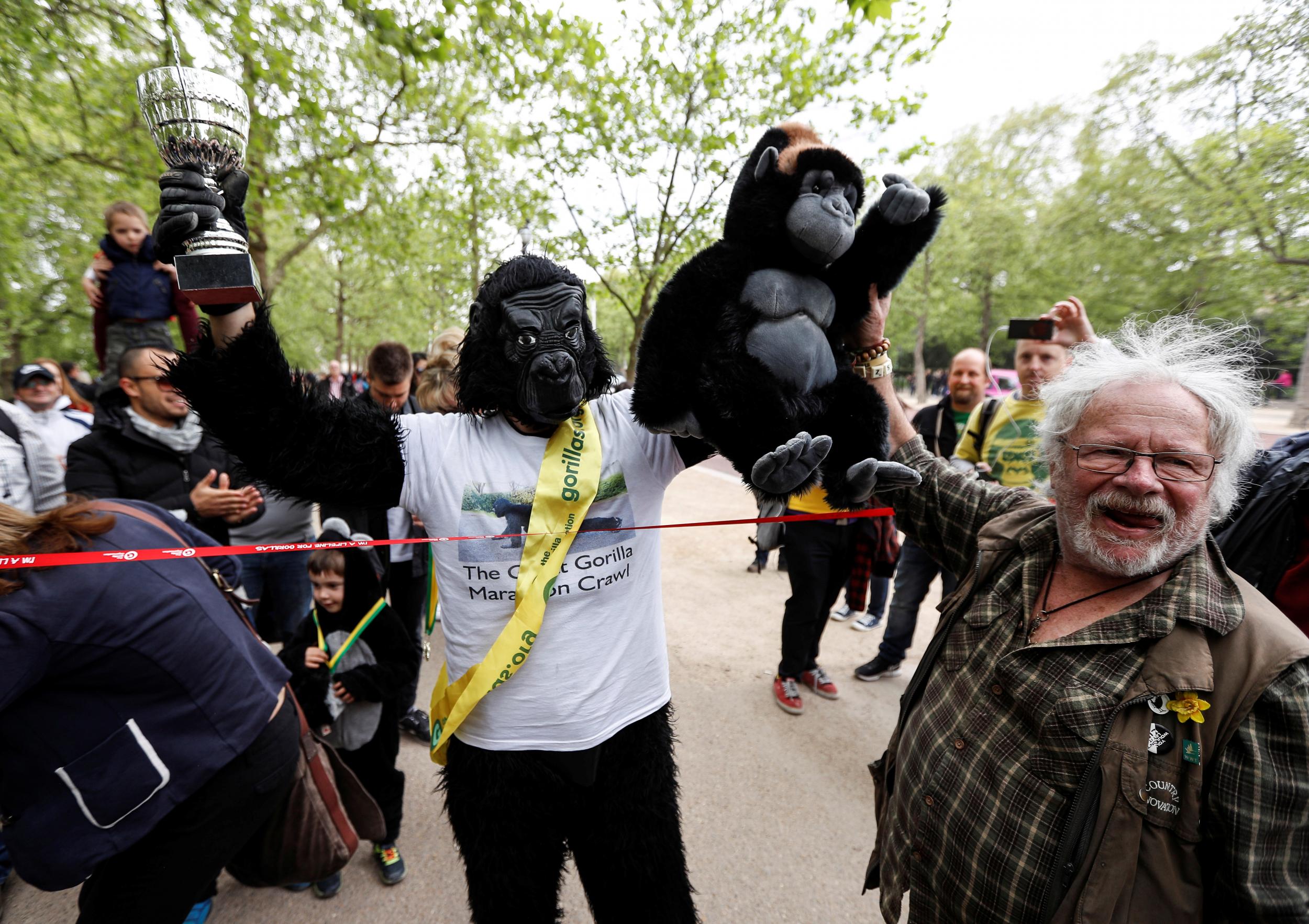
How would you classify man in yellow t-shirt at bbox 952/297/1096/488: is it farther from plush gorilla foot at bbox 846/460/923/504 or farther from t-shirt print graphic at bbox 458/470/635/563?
t-shirt print graphic at bbox 458/470/635/563

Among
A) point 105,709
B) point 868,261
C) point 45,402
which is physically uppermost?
point 868,261

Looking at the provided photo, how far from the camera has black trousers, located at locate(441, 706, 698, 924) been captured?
140 centimetres

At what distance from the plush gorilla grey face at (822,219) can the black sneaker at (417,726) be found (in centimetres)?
331

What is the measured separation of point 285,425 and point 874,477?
1.31 m

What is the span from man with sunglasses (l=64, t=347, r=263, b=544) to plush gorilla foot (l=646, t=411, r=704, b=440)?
2.25 m

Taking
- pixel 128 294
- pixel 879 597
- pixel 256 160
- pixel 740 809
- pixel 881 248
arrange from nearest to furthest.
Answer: pixel 881 248 < pixel 740 809 < pixel 128 294 < pixel 879 597 < pixel 256 160

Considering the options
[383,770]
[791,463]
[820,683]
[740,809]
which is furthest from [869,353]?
[820,683]

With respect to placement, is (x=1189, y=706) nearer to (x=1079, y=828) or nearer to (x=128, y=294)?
(x=1079, y=828)

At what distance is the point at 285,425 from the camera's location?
123cm

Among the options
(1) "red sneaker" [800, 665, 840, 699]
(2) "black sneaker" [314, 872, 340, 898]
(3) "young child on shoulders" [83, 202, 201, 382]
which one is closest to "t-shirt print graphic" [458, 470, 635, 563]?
(2) "black sneaker" [314, 872, 340, 898]

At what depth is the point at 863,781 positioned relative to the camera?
3.06 metres

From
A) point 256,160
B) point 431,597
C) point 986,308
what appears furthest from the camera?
point 986,308

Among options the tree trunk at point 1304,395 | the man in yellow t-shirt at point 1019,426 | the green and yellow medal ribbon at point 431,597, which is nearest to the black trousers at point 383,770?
the green and yellow medal ribbon at point 431,597

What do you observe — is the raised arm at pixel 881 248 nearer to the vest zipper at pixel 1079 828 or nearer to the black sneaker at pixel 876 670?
the vest zipper at pixel 1079 828
